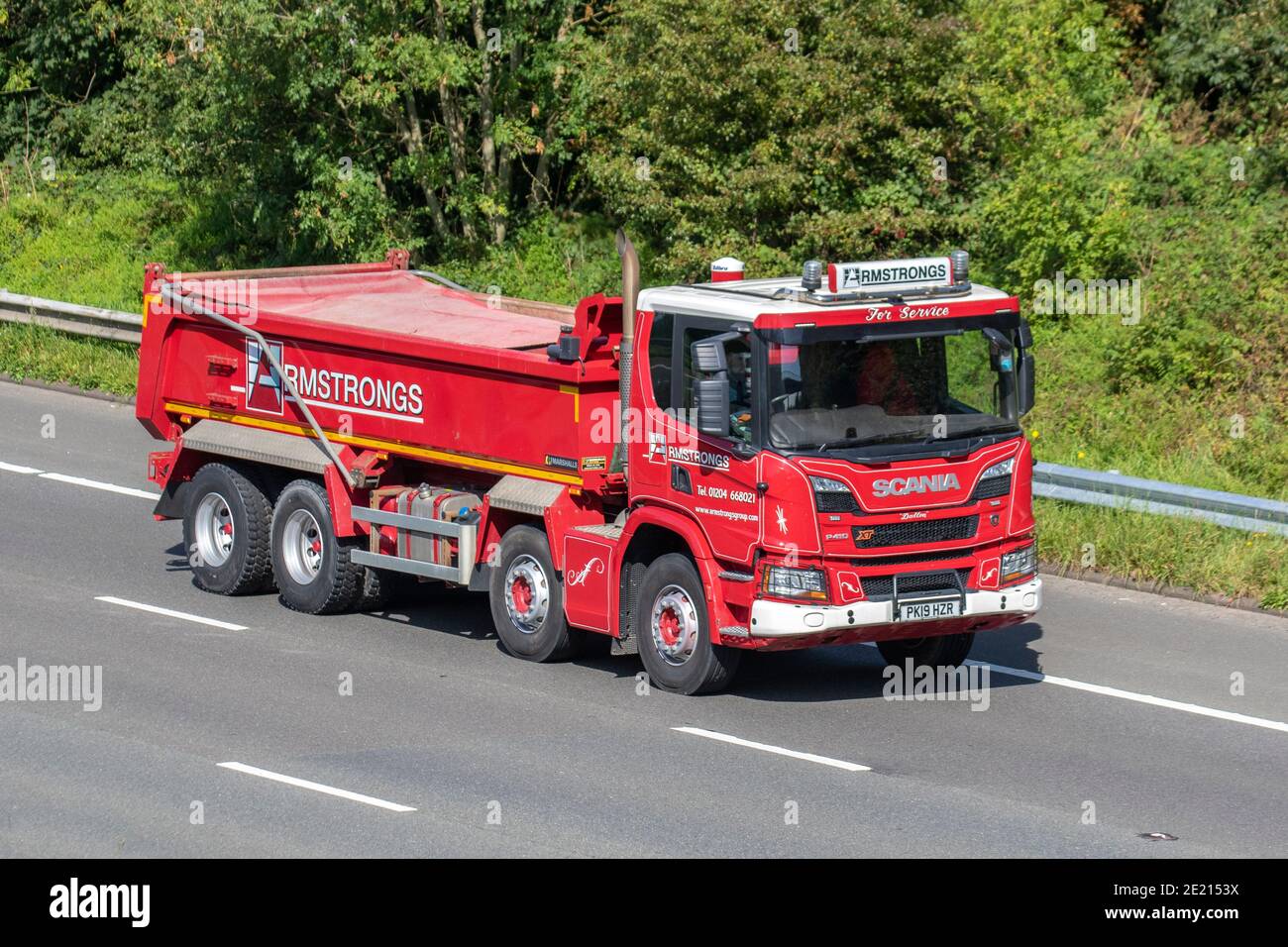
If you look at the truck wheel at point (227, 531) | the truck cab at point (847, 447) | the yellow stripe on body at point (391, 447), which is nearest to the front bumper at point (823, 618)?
the truck cab at point (847, 447)

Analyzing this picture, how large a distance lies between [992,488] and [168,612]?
6.41 meters

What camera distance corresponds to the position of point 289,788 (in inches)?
407

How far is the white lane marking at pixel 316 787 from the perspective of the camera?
32.9 ft

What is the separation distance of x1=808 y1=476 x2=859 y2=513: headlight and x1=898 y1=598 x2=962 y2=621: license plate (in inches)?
30.4

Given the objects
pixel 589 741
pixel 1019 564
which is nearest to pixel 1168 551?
pixel 1019 564

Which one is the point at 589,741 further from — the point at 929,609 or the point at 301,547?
the point at 301,547

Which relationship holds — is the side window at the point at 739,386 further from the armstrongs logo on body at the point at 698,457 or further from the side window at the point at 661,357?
the side window at the point at 661,357

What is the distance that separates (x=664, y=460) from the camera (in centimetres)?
1231

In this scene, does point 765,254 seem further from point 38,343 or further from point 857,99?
point 38,343

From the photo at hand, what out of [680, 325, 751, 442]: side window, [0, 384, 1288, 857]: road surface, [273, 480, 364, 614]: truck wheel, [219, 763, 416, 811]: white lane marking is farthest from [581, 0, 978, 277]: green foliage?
[219, 763, 416, 811]: white lane marking

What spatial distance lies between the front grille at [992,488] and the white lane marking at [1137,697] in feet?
5.17

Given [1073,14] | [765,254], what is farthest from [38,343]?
[1073,14]

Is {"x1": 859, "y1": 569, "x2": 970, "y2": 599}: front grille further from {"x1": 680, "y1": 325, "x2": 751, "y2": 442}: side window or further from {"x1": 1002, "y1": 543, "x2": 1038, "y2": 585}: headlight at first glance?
{"x1": 680, "y1": 325, "x2": 751, "y2": 442}: side window

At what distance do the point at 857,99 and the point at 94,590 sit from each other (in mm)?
9903
